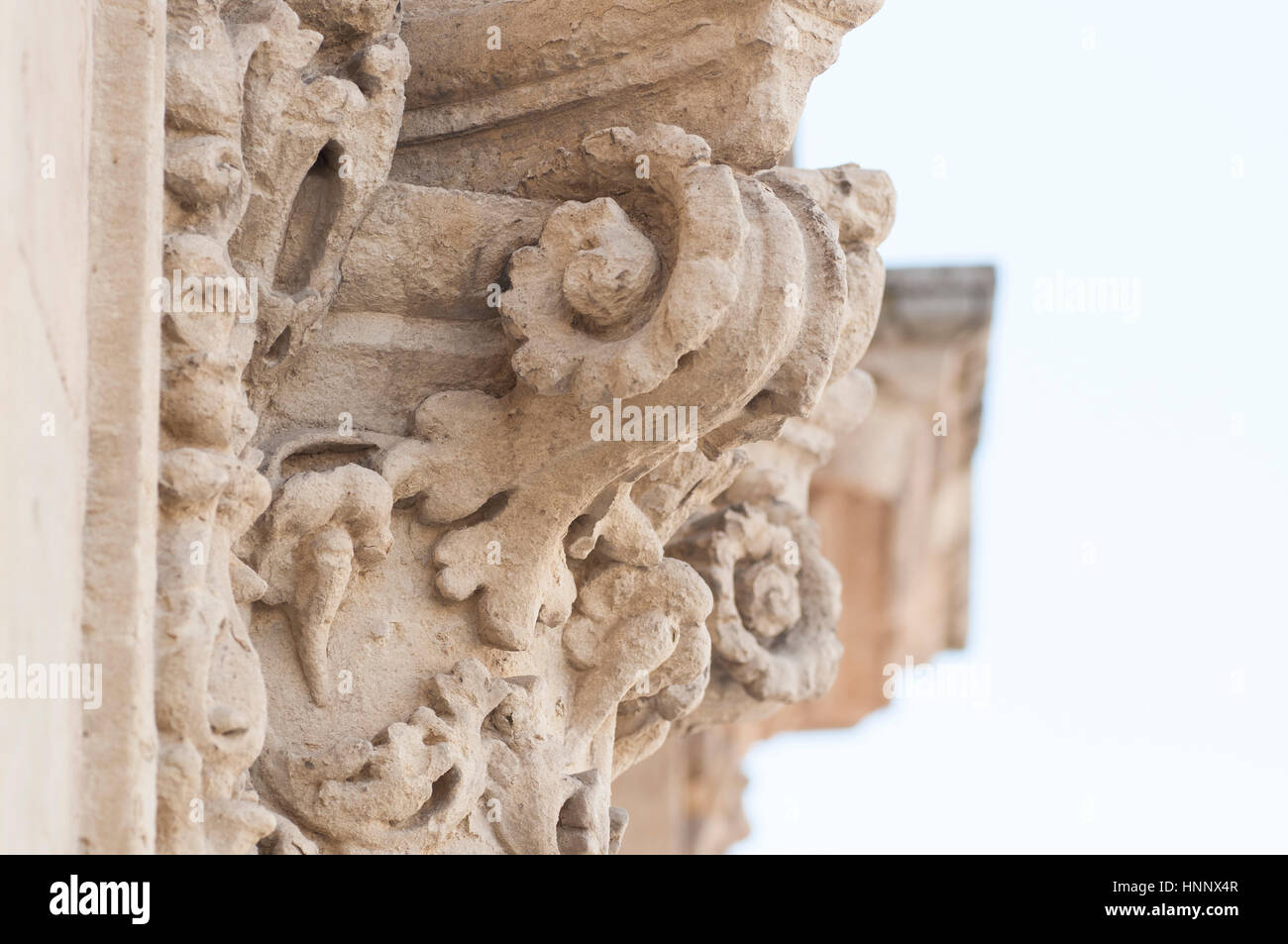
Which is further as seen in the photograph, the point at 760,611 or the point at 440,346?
the point at 760,611

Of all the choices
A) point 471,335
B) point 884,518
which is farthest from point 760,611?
point 884,518

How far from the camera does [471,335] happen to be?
2322mm

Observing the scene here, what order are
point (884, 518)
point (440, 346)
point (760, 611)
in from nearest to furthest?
1. point (440, 346)
2. point (760, 611)
3. point (884, 518)

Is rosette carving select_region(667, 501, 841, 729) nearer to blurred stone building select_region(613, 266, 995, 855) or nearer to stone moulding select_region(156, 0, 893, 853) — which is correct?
stone moulding select_region(156, 0, 893, 853)

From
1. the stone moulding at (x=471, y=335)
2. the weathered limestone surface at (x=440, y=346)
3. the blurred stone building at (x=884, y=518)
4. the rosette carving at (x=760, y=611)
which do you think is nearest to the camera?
the weathered limestone surface at (x=440, y=346)

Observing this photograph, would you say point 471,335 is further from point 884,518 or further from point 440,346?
point 884,518

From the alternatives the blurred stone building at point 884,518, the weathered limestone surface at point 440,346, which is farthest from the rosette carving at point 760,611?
the blurred stone building at point 884,518

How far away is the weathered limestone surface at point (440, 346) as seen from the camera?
1858mm

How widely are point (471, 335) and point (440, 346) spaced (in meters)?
0.04

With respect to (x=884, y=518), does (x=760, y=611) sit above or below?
below

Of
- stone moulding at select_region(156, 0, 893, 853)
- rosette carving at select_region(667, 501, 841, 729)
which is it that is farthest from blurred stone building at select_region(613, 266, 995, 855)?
stone moulding at select_region(156, 0, 893, 853)

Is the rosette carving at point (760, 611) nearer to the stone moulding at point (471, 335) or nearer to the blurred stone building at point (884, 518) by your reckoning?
the stone moulding at point (471, 335)

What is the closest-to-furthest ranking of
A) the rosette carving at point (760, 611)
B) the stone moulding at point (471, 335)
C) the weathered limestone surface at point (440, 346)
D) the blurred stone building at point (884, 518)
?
the weathered limestone surface at point (440, 346) < the stone moulding at point (471, 335) < the rosette carving at point (760, 611) < the blurred stone building at point (884, 518)

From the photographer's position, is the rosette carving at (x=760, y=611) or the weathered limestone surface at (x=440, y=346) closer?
the weathered limestone surface at (x=440, y=346)
